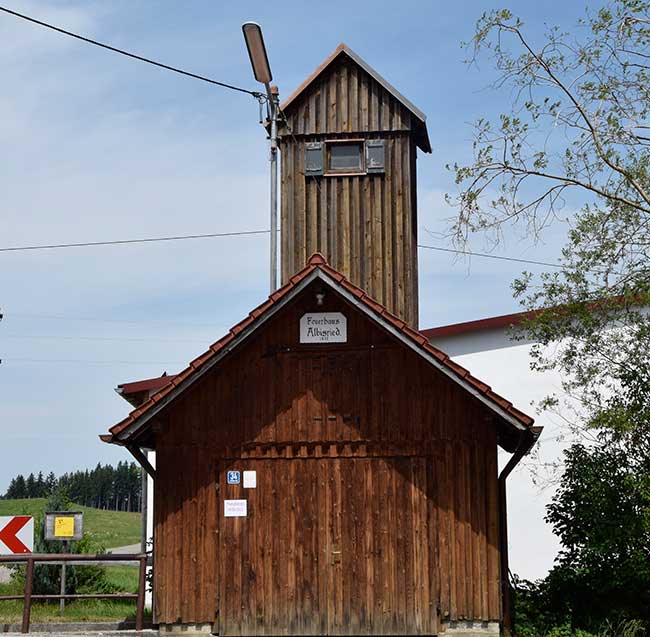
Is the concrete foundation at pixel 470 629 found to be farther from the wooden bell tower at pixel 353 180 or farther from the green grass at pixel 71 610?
the wooden bell tower at pixel 353 180

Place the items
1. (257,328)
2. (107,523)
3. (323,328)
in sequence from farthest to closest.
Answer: (107,523), (323,328), (257,328)

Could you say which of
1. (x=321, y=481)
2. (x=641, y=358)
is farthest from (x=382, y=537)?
(x=641, y=358)

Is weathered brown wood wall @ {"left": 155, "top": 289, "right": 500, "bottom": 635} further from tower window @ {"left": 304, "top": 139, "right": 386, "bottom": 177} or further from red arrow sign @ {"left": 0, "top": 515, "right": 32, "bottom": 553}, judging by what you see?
tower window @ {"left": 304, "top": 139, "right": 386, "bottom": 177}

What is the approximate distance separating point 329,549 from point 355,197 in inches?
294

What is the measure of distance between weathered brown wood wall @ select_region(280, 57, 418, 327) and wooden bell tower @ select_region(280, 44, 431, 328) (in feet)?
0.06

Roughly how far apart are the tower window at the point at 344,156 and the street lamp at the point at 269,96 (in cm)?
412

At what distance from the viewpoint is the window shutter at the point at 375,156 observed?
66.5ft

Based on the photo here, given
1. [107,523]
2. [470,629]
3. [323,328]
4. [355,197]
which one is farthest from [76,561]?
[107,523]

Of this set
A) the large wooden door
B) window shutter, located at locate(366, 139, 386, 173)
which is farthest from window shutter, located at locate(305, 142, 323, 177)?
the large wooden door

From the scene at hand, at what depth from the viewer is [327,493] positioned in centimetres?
1530

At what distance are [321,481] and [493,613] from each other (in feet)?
9.48

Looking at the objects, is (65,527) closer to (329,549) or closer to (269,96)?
(329,549)

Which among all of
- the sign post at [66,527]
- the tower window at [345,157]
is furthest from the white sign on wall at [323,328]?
the sign post at [66,527]

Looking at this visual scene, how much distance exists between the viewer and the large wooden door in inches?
590
